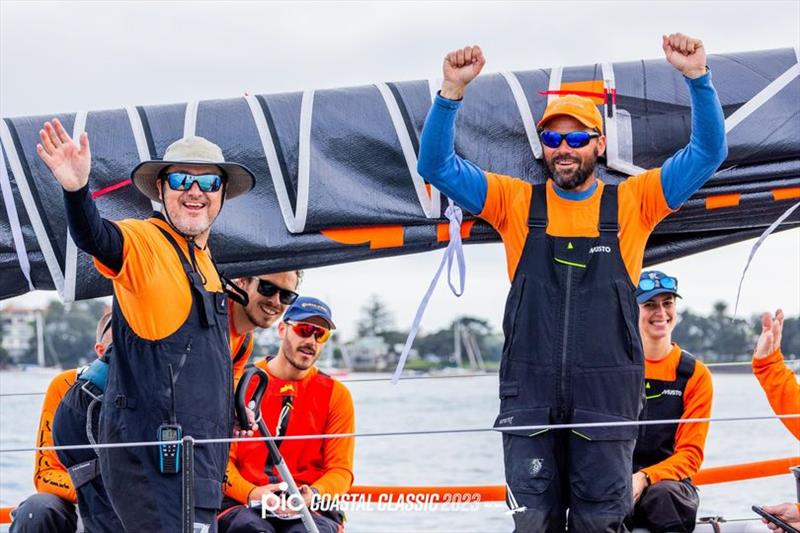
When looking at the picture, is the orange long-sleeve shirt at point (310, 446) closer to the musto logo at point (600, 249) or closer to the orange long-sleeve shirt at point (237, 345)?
the orange long-sleeve shirt at point (237, 345)

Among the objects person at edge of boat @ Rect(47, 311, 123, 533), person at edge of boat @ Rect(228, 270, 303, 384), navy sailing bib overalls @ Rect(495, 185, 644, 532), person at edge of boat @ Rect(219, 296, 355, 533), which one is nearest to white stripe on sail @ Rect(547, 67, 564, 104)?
navy sailing bib overalls @ Rect(495, 185, 644, 532)

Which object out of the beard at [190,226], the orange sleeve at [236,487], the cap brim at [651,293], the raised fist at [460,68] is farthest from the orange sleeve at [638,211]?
the orange sleeve at [236,487]

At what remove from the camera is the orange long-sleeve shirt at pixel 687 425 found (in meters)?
4.41

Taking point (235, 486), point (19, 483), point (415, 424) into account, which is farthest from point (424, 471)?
point (235, 486)

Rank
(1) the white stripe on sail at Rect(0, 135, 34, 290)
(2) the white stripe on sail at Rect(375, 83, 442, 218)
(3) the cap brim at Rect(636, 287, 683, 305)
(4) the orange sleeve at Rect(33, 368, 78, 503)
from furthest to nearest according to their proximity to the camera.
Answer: (3) the cap brim at Rect(636, 287, 683, 305) < (4) the orange sleeve at Rect(33, 368, 78, 503) < (2) the white stripe on sail at Rect(375, 83, 442, 218) < (1) the white stripe on sail at Rect(0, 135, 34, 290)

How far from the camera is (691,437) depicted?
4480 millimetres

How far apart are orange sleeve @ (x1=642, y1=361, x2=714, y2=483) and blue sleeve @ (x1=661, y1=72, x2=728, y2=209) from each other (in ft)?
3.43

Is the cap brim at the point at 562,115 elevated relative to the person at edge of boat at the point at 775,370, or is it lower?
elevated

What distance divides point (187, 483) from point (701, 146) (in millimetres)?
1764

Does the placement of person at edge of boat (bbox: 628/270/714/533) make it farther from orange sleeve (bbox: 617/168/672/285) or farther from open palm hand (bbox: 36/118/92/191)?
open palm hand (bbox: 36/118/92/191)

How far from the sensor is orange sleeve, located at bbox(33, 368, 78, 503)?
14.3ft

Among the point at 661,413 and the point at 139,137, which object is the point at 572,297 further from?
the point at 139,137

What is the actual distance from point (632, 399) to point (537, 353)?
0.32 metres

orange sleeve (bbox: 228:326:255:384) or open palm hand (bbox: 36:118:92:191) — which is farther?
orange sleeve (bbox: 228:326:255:384)
